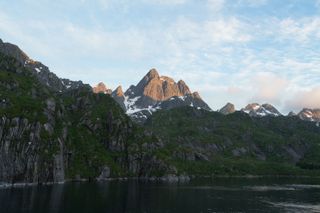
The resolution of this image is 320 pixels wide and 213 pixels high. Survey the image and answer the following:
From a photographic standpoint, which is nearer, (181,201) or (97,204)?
(97,204)

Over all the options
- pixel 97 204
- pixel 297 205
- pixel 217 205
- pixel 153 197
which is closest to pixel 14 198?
pixel 97 204

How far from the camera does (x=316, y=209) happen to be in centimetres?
17025

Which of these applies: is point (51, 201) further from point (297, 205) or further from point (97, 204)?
point (297, 205)

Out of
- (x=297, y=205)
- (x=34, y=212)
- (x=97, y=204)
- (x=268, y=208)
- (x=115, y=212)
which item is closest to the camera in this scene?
(x=34, y=212)

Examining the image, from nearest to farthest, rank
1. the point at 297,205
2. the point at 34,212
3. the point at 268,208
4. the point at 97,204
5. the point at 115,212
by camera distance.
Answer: the point at 34,212, the point at 115,212, the point at 97,204, the point at 268,208, the point at 297,205

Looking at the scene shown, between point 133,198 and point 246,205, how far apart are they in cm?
4785

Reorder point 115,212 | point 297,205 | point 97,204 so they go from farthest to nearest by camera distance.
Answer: point 297,205 → point 97,204 → point 115,212

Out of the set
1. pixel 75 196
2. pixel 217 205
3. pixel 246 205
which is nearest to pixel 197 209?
pixel 217 205

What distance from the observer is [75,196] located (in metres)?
173

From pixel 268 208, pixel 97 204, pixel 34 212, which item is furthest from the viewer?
pixel 268 208

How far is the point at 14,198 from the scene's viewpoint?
513 ft

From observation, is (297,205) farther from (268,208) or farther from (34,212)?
(34,212)

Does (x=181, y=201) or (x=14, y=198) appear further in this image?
(x=181, y=201)

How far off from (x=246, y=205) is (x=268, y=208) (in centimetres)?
1034
